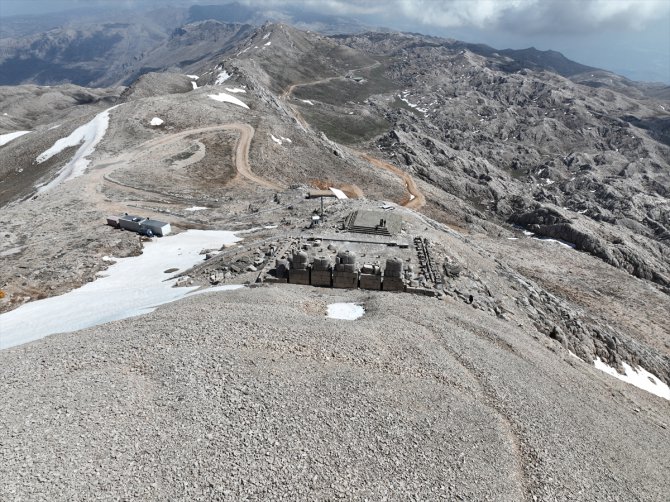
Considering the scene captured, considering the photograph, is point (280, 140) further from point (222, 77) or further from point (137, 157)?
point (222, 77)

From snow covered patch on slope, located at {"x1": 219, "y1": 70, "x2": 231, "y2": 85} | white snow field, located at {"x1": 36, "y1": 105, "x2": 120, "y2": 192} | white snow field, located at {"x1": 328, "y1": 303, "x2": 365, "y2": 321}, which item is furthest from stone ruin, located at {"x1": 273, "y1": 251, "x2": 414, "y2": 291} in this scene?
snow covered patch on slope, located at {"x1": 219, "y1": 70, "x2": 231, "y2": 85}

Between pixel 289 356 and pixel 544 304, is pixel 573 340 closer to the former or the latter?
pixel 544 304

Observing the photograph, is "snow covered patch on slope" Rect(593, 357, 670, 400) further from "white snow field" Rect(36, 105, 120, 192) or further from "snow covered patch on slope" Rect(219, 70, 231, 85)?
"snow covered patch on slope" Rect(219, 70, 231, 85)

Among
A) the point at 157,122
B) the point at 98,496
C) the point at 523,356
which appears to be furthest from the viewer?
the point at 157,122

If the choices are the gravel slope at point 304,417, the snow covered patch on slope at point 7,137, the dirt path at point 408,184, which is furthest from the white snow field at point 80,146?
the dirt path at point 408,184

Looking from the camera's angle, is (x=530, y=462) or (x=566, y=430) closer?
(x=530, y=462)

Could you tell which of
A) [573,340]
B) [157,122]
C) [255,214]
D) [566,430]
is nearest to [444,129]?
[157,122]

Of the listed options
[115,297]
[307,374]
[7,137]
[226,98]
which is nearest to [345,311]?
[307,374]
